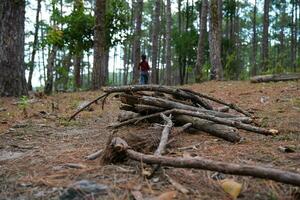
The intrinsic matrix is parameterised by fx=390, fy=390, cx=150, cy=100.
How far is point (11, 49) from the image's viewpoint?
32.8ft

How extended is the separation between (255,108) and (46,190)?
500cm

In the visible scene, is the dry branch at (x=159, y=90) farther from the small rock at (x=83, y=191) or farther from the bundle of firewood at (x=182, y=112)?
the small rock at (x=83, y=191)

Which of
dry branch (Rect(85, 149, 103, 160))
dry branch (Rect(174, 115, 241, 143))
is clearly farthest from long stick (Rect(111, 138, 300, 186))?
dry branch (Rect(174, 115, 241, 143))

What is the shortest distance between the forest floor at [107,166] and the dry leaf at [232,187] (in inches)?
1.7

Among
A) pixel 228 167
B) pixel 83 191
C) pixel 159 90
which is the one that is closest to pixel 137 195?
pixel 83 191

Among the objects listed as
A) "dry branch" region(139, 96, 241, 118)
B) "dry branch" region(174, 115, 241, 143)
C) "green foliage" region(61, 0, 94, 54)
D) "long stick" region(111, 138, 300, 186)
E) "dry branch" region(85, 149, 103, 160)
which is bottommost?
"dry branch" region(85, 149, 103, 160)

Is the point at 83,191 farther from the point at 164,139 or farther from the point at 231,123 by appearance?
the point at 231,123

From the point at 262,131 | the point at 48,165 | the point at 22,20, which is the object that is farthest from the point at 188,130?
the point at 22,20

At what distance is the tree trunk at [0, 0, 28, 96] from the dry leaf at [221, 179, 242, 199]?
8.25 metres

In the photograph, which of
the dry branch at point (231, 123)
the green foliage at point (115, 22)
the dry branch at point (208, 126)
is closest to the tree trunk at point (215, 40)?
the green foliage at point (115, 22)

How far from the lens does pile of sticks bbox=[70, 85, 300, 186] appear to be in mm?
2605

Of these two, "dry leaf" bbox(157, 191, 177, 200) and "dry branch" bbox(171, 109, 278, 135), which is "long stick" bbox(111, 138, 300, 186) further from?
"dry branch" bbox(171, 109, 278, 135)

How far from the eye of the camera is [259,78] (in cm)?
1225

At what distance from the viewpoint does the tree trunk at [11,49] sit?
388 inches
